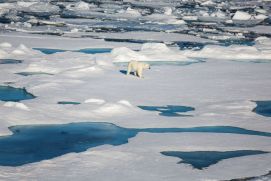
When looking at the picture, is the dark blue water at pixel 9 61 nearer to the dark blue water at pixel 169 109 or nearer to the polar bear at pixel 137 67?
the polar bear at pixel 137 67

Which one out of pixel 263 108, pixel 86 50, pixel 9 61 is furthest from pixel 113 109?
pixel 86 50

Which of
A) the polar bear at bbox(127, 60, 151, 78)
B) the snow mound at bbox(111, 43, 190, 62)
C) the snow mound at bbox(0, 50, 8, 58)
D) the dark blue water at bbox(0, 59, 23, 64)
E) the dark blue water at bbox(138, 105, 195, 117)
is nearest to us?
the dark blue water at bbox(138, 105, 195, 117)

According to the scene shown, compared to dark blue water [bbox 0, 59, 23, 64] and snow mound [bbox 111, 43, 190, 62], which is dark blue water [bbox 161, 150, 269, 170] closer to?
snow mound [bbox 111, 43, 190, 62]

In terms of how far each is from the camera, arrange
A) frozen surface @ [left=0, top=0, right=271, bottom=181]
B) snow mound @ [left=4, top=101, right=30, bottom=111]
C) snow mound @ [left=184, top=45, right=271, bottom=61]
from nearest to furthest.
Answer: frozen surface @ [left=0, top=0, right=271, bottom=181] < snow mound @ [left=4, top=101, right=30, bottom=111] < snow mound @ [left=184, top=45, right=271, bottom=61]

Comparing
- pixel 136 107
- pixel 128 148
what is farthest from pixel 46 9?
pixel 128 148

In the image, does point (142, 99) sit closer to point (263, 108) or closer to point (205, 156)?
point (263, 108)

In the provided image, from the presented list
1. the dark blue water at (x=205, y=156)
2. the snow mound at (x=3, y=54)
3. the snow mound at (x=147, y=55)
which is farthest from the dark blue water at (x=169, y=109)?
the snow mound at (x=3, y=54)

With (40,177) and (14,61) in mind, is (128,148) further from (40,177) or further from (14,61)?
(14,61)

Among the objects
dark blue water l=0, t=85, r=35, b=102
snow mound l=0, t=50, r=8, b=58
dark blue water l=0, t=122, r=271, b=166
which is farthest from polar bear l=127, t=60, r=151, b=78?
dark blue water l=0, t=122, r=271, b=166
